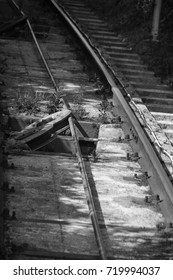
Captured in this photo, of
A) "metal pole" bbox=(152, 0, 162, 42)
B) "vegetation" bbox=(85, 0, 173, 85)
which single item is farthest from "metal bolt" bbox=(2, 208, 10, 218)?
"metal pole" bbox=(152, 0, 162, 42)

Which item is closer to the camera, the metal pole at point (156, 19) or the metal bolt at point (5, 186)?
the metal bolt at point (5, 186)

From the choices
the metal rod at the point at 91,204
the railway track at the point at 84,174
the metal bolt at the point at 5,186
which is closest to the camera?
the metal rod at the point at 91,204

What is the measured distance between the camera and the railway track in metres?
7.21

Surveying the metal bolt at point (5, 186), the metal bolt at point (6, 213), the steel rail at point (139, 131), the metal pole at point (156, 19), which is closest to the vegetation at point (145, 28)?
the metal pole at point (156, 19)

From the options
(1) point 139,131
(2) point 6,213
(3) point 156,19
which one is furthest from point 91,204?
(3) point 156,19

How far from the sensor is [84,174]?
857 centimetres

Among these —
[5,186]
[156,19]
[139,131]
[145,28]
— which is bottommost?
[145,28]

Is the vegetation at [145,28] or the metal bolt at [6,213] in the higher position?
the metal bolt at [6,213]

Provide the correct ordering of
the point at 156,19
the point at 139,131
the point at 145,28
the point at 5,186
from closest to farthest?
the point at 5,186 → the point at 139,131 → the point at 156,19 → the point at 145,28

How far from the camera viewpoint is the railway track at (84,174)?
7.21 m

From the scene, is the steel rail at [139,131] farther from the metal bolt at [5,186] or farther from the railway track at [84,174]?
the metal bolt at [5,186]

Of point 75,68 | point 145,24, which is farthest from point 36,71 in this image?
point 145,24

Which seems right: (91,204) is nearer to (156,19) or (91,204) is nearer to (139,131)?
(139,131)
